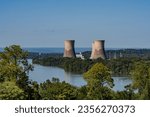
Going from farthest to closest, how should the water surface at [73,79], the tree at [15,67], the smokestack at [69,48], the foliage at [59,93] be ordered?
the smokestack at [69,48] → the water surface at [73,79] → the foliage at [59,93] → the tree at [15,67]

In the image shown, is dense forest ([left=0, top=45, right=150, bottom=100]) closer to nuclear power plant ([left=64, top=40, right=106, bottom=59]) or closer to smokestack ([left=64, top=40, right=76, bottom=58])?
nuclear power plant ([left=64, top=40, right=106, bottom=59])

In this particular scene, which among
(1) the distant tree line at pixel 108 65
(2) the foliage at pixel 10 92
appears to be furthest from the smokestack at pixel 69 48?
(2) the foliage at pixel 10 92

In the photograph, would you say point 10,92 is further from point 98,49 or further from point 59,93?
point 98,49

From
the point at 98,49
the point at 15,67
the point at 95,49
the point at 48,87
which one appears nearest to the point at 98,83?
the point at 48,87

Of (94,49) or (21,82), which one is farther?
(94,49)

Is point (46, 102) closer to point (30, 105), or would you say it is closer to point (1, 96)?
point (30, 105)

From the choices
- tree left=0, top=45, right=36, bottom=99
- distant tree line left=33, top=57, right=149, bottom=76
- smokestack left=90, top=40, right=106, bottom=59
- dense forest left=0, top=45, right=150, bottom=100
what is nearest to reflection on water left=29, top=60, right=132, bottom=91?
distant tree line left=33, top=57, right=149, bottom=76

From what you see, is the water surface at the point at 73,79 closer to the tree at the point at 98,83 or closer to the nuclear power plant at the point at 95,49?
the nuclear power plant at the point at 95,49

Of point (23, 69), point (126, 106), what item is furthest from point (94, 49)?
point (126, 106)

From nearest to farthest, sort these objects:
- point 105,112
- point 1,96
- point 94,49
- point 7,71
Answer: point 105,112 → point 1,96 → point 7,71 → point 94,49
